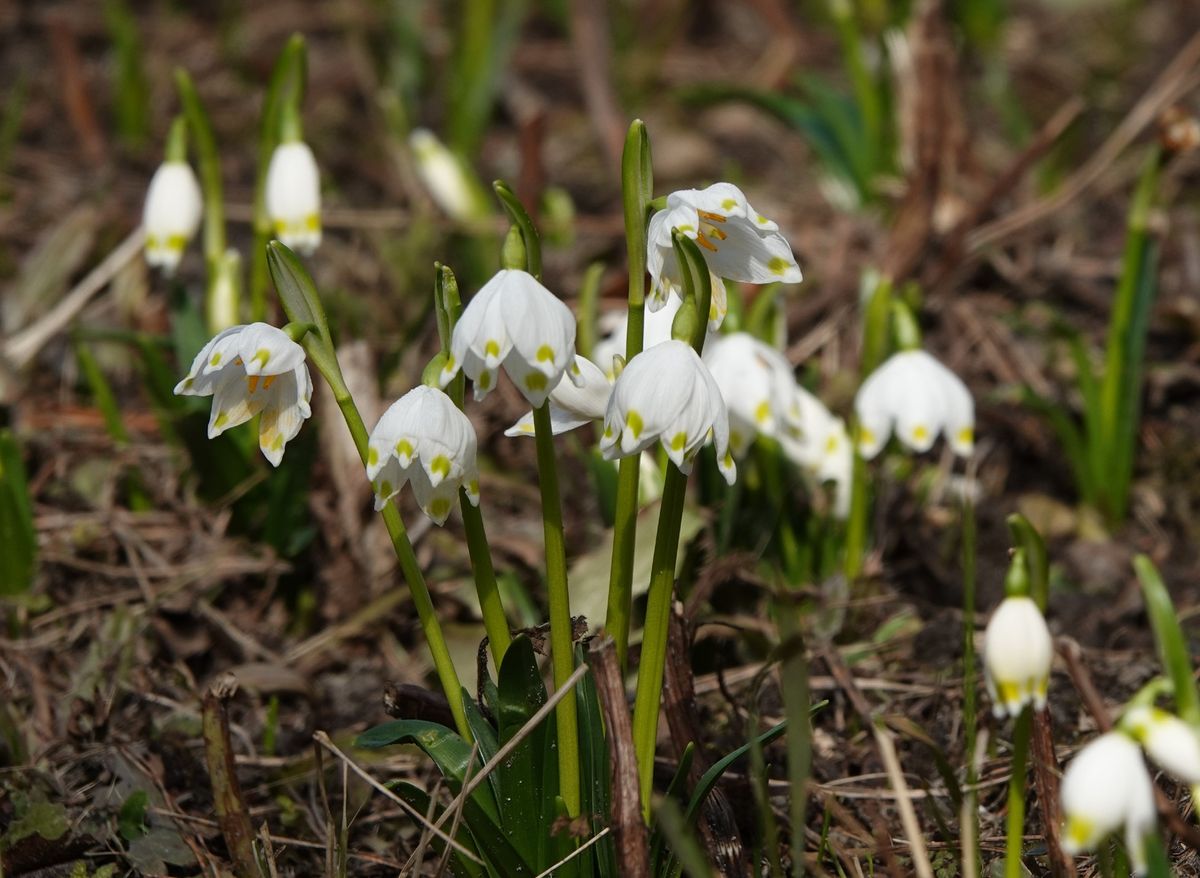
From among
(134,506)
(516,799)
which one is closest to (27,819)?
(516,799)

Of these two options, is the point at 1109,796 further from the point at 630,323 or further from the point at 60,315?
the point at 60,315

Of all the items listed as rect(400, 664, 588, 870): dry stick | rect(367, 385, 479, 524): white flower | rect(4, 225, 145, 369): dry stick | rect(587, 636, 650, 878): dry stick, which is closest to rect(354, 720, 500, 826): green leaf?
rect(400, 664, 588, 870): dry stick

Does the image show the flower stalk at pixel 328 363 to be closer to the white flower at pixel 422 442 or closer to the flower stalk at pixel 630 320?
the white flower at pixel 422 442

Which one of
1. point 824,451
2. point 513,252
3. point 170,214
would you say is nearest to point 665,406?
point 513,252

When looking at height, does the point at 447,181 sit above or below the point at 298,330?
above

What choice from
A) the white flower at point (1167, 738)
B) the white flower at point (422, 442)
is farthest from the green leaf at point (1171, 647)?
the white flower at point (422, 442)

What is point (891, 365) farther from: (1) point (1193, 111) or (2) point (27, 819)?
(1) point (1193, 111)

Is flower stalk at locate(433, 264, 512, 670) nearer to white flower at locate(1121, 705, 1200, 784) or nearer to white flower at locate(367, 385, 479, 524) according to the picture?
white flower at locate(367, 385, 479, 524)
